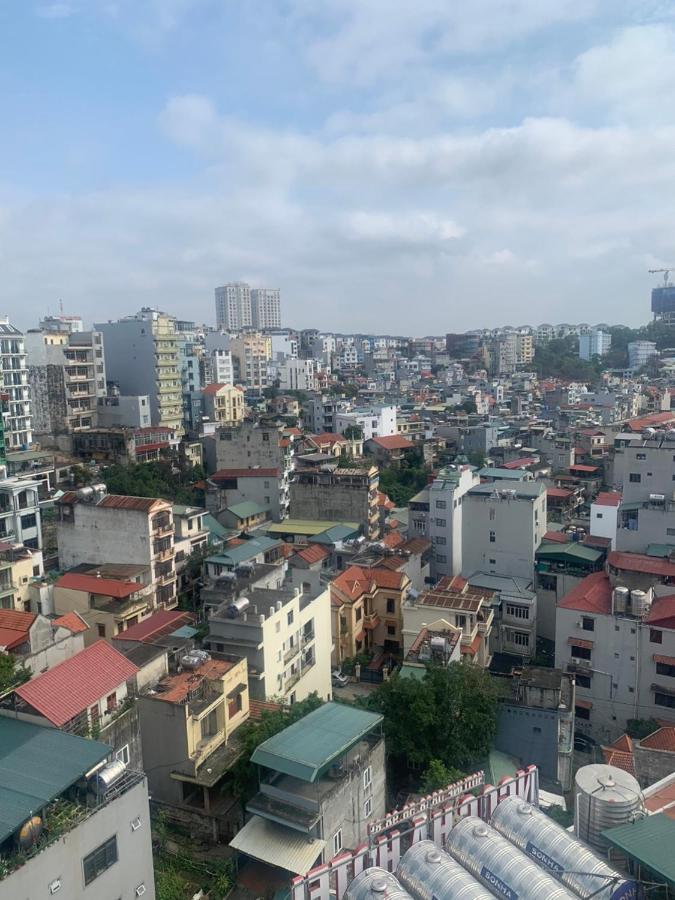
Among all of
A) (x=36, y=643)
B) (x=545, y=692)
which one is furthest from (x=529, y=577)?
(x=36, y=643)

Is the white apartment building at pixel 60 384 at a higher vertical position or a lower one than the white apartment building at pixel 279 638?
higher

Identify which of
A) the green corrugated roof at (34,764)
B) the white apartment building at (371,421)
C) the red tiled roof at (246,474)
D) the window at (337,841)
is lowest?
the window at (337,841)

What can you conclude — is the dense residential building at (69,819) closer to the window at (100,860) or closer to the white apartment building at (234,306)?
the window at (100,860)

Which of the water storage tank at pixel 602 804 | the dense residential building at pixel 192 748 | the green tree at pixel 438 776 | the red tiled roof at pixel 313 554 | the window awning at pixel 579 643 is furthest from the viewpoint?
the red tiled roof at pixel 313 554

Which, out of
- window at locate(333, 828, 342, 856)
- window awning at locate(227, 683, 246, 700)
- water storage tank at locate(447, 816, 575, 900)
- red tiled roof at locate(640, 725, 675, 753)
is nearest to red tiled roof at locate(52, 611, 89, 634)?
window awning at locate(227, 683, 246, 700)

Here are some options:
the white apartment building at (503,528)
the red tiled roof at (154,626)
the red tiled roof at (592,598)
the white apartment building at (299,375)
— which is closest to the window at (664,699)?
the red tiled roof at (592,598)

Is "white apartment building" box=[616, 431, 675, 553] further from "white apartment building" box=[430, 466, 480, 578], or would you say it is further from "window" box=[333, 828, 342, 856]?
"window" box=[333, 828, 342, 856]
